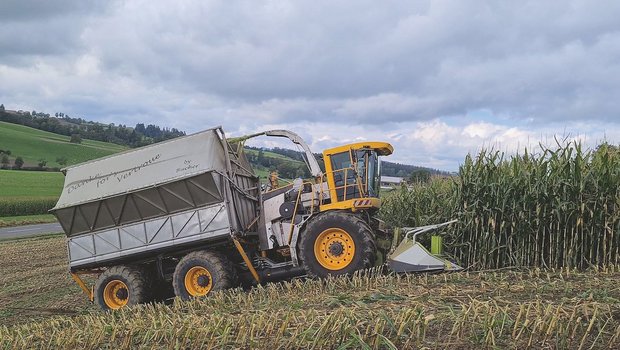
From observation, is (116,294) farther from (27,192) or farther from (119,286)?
(27,192)

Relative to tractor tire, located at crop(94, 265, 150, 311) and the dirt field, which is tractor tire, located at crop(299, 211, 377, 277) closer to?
tractor tire, located at crop(94, 265, 150, 311)

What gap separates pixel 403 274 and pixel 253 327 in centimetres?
510

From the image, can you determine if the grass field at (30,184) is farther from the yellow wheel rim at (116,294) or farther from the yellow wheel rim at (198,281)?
the yellow wheel rim at (198,281)

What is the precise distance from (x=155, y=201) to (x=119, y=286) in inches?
76.0

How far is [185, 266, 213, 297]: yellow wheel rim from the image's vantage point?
31.2ft

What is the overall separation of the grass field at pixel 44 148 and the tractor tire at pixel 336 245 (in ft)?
214

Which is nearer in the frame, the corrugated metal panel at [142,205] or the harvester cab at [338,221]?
the harvester cab at [338,221]

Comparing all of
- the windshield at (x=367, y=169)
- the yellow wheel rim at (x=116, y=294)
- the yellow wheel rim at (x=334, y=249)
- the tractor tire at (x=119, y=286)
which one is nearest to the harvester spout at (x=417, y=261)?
the yellow wheel rim at (x=334, y=249)

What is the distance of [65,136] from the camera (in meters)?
93.1

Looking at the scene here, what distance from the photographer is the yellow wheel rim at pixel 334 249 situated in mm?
9070

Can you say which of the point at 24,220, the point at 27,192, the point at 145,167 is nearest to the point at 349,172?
the point at 145,167

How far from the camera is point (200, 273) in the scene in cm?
962

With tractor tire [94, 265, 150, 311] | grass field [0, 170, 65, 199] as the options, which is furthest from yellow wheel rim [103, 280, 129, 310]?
grass field [0, 170, 65, 199]

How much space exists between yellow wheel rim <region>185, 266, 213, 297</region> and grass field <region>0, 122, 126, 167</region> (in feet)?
209
